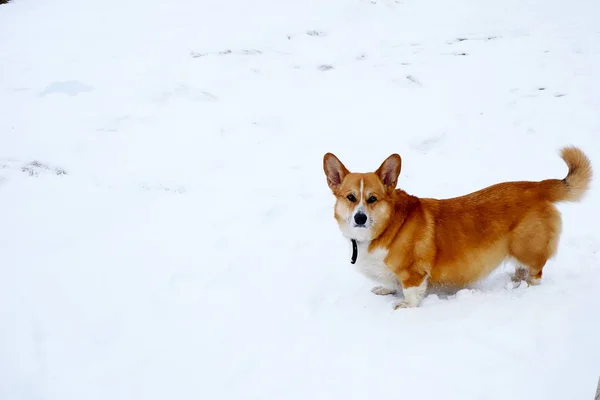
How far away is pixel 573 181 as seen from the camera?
3.84 metres

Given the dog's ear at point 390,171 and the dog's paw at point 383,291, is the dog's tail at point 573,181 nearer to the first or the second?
the dog's ear at point 390,171

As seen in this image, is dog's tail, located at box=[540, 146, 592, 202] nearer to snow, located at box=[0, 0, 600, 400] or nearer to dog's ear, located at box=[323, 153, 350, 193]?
snow, located at box=[0, 0, 600, 400]

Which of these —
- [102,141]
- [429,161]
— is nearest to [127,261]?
[102,141]

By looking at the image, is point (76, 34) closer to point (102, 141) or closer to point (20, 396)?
point (102, 141)

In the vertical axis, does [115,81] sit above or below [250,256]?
above

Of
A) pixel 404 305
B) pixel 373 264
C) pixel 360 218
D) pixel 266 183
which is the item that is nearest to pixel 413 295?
pixel 404 305

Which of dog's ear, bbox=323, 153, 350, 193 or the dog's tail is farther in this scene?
dog's ear, bbox=323, 153, 350, 193

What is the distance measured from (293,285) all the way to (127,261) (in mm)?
1746

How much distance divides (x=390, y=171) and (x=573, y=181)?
154 cm

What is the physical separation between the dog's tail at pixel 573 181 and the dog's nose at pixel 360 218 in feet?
5.29

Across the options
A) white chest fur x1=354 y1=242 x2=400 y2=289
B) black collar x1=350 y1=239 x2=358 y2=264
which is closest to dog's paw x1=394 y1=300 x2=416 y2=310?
white chest fur x1=354 y1=242 x2=400 y2=289

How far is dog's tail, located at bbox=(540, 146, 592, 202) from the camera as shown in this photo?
3.82 m

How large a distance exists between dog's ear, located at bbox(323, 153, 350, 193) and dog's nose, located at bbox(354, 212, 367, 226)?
1.45 feet

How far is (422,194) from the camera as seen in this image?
6.16 m
